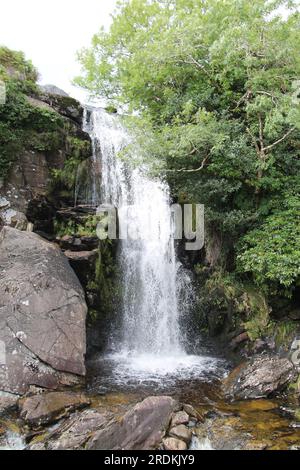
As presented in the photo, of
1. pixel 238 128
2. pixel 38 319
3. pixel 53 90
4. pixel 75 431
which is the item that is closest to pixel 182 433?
pixel 75 431

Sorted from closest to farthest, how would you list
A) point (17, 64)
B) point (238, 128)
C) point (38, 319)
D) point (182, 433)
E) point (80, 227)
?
point (182, 433), point (38, 319), point (238, 128), point (80, 227), point (17, 64)

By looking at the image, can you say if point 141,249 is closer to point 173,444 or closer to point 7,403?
point 7,403

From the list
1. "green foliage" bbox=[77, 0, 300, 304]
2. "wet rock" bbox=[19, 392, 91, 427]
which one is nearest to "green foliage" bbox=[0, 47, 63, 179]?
"green foliage" bbox=[77, 0, 300, 304]

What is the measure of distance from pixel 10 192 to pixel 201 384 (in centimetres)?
773

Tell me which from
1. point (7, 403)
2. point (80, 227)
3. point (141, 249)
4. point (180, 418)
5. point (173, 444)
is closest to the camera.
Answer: point (173, 444)

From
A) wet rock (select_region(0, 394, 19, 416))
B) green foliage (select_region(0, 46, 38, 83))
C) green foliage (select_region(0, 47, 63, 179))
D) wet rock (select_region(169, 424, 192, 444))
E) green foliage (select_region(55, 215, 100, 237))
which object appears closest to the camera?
wet rock (select_region(169, 424, 192, 444))

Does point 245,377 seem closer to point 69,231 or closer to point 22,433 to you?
point 22,433

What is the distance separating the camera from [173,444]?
17.7 ft

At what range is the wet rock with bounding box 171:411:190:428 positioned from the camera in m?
5.80

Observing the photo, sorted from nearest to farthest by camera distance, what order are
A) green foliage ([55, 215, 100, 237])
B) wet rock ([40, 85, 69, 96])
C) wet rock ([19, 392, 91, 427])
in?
wet rock ([19, 392, 91, 427])
green foliage ([55, 215, 100, 237])
wet rock ([40, 85, 69, 96])

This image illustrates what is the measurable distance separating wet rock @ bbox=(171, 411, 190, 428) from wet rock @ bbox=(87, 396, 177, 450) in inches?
3.6

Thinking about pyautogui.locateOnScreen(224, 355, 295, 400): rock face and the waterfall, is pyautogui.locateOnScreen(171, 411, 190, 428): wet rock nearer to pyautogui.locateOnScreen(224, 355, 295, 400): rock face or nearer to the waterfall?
pyautogui.locateOnScreen(224, 355, 295, 400): rock face

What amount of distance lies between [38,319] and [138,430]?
335cm

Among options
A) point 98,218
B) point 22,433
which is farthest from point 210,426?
point 98,218
